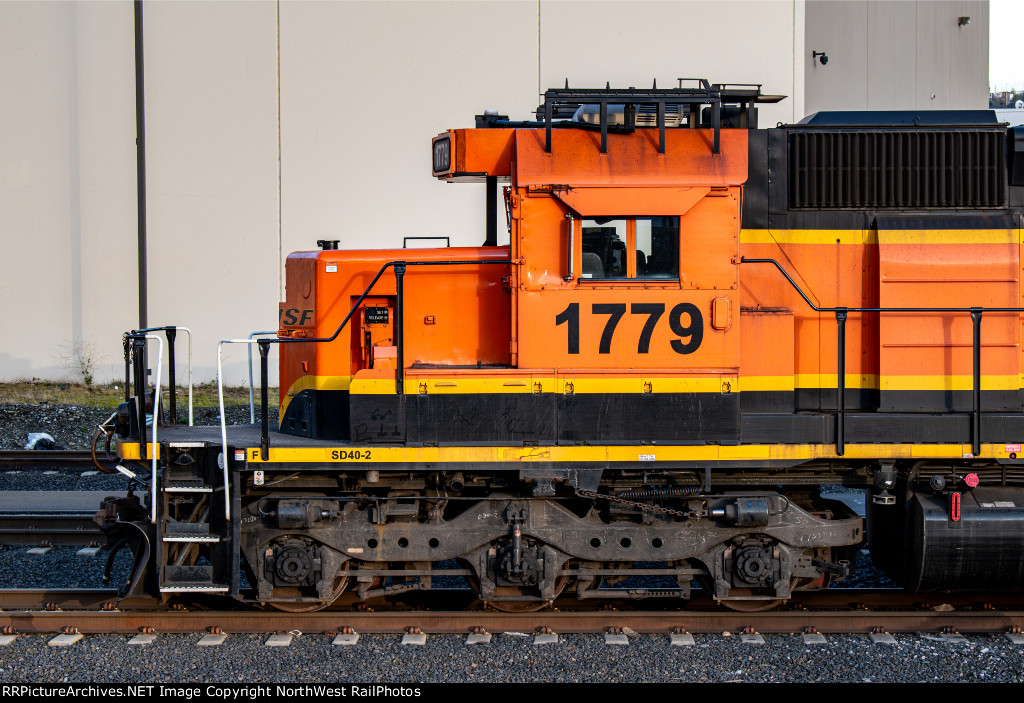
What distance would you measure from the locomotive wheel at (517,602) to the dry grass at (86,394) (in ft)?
32.4

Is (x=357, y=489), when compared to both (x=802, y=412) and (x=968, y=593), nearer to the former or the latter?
(x=802, y=412)

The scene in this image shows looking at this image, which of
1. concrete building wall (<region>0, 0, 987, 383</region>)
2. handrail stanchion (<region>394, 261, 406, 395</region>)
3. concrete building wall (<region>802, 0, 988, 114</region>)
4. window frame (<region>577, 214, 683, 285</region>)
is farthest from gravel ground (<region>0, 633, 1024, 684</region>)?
concrete building wall (<region>802, 0, 988, 114</region>)

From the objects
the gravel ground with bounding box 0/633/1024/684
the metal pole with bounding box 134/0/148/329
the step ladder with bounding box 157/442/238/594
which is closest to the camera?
the gravel ground with bounding box 0/633/1024/684

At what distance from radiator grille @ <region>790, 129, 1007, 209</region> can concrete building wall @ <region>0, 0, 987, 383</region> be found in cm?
1075

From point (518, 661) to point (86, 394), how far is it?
1351cm

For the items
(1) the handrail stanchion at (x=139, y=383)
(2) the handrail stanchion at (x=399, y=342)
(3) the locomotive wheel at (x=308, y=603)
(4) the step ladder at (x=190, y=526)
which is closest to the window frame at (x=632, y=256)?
(2) the handrail stanchion at (x=399, y=342)

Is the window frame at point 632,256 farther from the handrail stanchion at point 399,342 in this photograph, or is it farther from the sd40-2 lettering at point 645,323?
the handrail stanchion at point 399,342

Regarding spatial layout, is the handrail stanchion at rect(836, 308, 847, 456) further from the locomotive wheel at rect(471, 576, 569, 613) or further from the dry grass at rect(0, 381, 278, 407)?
the dry grass at rect(0, 381, 278, 407)

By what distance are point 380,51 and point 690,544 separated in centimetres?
1317

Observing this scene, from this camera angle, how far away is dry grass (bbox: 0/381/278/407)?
626 inches

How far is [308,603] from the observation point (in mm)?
6582

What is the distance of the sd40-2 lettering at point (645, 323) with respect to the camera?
6031 mm

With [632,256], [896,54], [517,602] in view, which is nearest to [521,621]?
[517,602]

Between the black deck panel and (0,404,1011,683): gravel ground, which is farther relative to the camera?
the black deck panel
